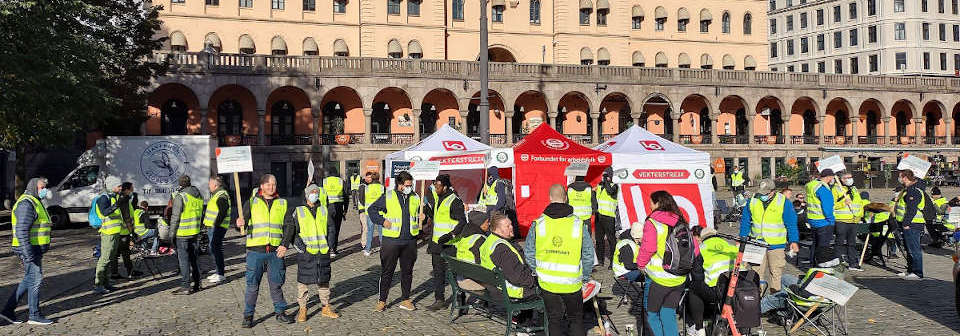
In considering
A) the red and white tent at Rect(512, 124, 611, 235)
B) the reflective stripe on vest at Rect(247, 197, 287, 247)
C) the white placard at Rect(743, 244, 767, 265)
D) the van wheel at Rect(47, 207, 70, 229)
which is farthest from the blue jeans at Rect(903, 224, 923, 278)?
the van wheel at Rect(47, 207, 70, 229)

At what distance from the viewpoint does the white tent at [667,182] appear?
13914 millimetres

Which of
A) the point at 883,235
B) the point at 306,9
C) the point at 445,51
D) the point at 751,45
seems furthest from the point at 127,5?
the point at 751,45

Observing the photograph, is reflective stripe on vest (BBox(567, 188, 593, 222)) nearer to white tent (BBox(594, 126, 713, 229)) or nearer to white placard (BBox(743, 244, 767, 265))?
white tent (BBox(594, 126, 713, 229))

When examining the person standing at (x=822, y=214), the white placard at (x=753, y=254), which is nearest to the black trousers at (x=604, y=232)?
the person standing at (x=822, y=214)

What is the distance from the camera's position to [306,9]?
41938 mm

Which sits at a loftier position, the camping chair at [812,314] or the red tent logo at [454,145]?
the red tent logo at [454,145]

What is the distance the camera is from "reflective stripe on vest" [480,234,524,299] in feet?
25.5

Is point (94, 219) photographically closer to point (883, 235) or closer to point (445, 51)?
point (883, 235)

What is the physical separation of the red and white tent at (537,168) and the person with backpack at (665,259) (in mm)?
9154

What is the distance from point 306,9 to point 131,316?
112ft

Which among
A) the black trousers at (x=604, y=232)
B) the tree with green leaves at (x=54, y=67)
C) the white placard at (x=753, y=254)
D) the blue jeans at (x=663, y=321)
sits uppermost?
the tree with green leaves at (x=54, y=67)

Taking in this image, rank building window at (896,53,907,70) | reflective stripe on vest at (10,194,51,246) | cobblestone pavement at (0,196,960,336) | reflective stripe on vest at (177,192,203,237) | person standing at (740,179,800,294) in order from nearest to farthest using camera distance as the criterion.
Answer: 1. cobblestone pavement at (0,196,960,336)
2. reflective stripe on vest at (10,194,51,246)
3. person standing at (740,179,800,294)
4. reflective stripe on vest at (177,192,203,237)
5. building window at (896,53,907,70)

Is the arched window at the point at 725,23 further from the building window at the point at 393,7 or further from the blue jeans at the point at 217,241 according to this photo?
the blue jeans at the point at 217,241

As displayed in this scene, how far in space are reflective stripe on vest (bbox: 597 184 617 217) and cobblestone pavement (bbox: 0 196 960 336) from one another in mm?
1166
